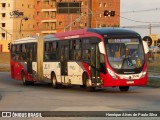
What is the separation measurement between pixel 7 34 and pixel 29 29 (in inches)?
229

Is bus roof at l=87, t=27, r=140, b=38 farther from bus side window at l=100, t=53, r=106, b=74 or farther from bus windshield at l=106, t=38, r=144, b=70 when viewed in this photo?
bus side window at l=100, t=53, r=106, b=74

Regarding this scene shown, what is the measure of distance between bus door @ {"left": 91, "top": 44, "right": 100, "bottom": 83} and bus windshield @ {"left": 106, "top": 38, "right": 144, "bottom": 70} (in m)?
0.69

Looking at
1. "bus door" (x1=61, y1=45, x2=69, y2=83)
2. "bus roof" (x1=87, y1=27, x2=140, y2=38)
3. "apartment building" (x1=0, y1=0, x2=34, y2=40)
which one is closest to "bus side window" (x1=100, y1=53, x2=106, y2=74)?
"bus roof" (x1=87, y1=27, x2=140, y2=38)

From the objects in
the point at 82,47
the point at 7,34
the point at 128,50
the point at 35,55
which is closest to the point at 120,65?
the point at 128,50

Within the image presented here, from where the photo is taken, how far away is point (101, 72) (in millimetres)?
26312

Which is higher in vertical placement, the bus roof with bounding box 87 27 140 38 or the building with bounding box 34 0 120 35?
the bus roof with bounding box 87 27 140 38

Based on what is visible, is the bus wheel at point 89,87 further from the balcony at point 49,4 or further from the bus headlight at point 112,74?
the balcony at point 49,4

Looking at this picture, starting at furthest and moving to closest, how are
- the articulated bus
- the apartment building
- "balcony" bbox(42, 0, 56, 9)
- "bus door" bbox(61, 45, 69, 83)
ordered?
the apartment building → "balcony" bbox(42, 0, 56, 9) → "bus door" bbox(61, 45, 69, 83) → the articulated bus

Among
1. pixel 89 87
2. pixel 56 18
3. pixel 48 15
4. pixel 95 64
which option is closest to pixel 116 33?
pixel 95 64

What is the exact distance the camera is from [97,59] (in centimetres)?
2655

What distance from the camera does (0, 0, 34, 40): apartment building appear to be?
130125mm

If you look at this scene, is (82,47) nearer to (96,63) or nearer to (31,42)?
(96,63)

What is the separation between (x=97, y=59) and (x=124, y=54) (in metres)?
1.36

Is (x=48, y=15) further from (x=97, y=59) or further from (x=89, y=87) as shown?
(x=97, y=59)
